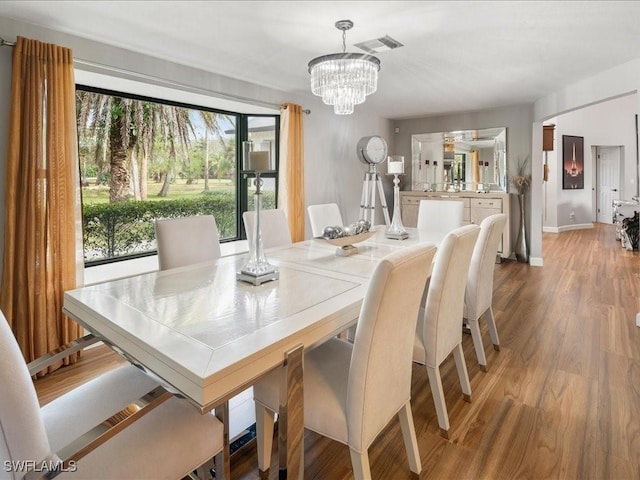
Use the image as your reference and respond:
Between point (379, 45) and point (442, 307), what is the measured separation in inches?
79.0

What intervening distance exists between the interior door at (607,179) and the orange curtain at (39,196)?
1104cm

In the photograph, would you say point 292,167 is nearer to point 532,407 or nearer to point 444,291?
point 444,291

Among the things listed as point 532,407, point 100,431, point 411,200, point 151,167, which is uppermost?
point 151,167

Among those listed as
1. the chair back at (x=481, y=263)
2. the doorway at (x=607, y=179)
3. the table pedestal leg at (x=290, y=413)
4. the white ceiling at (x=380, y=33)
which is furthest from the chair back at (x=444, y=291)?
the doorway at (x=607, y=179)

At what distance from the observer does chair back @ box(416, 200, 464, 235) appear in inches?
142

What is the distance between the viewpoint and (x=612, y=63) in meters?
3.41

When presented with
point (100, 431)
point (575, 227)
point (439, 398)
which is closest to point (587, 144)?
point (575, 227)

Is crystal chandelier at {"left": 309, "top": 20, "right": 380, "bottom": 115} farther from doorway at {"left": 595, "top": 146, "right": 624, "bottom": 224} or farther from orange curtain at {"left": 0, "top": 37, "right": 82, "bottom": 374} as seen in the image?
doorway at {"left": 595, "top": 146, "right": 624, "bottom": 224}

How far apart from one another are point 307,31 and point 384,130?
3.84 m

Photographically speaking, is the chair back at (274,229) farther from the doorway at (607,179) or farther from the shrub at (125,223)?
the doorway at (607,179)

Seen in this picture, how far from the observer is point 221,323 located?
1327mm

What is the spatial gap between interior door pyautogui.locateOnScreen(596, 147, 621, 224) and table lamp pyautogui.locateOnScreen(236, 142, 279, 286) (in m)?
10.5

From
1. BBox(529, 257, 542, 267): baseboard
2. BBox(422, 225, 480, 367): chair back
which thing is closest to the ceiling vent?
BBox(422, 225, 480, 367): chair back

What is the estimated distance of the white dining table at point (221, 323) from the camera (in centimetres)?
106
